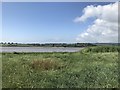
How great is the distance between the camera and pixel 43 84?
1605 centimetres

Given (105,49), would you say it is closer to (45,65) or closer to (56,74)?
(45,65)

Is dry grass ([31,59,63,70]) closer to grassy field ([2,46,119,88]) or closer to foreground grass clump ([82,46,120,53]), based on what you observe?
grassy field ([2,46,119,88])

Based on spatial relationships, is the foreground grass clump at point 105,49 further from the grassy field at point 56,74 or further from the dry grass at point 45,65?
the dry grass at point 45,65

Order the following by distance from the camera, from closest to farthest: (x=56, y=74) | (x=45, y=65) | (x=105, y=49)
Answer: (x=56, y=74), (x=45, y=65), (x=105, y=49)

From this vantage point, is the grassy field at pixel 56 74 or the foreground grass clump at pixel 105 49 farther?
the foreground grass clump at pixel 105 49

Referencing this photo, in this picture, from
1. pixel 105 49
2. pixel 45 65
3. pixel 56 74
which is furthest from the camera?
pixel 105 49

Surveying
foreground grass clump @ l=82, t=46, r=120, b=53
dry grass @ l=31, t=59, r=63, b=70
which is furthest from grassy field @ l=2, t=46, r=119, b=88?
foreground grass clump @ l=82, t=46, r=120, b=53

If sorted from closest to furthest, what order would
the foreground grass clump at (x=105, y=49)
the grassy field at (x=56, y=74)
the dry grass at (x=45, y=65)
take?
the grassy field at (x=56, y=74) < the dry grass at (x=45, y=65) < the foreground grass clump at (x=105, y=49)

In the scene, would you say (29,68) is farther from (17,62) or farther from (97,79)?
(97,79)

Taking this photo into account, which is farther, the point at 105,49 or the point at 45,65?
the point at 105,49

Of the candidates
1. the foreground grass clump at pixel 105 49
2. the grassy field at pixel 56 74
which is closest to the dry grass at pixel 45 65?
the grassy field at pixel 56 74

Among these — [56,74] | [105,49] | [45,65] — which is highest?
[105,49]

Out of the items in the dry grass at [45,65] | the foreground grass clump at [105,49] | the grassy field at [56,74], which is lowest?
the grassy field at [56,74]

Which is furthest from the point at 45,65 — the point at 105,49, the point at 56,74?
the point at 105,49
